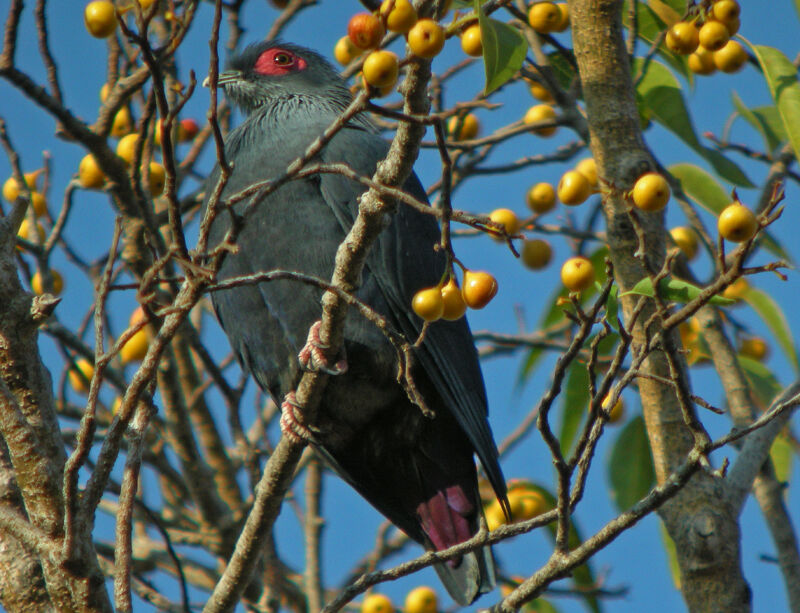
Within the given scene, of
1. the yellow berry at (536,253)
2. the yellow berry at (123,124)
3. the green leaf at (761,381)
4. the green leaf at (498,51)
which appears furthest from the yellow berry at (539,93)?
the yellow berry at (123,124)

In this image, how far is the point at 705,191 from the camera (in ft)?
12.9

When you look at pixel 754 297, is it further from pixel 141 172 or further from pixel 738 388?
pixel 141 172

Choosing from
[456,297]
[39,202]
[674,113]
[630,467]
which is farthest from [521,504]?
[39,202]

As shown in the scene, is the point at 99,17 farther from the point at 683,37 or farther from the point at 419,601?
the point at 419,601

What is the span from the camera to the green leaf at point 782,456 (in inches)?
166

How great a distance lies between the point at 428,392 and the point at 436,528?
0.57m

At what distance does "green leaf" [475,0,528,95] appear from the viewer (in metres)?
2.60

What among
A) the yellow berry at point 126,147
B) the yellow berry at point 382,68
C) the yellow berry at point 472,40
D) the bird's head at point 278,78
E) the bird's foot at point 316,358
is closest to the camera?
the yellow berry at point 382,68

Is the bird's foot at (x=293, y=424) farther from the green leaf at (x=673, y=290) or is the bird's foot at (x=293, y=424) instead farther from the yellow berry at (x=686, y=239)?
the yellow berry at (x=686, y=239)

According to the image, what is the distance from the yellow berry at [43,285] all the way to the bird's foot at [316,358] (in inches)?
42.2

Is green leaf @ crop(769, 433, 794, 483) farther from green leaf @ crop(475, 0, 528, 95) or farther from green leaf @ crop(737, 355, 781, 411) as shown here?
green leaf @ crop(475, 0, 528, 95)

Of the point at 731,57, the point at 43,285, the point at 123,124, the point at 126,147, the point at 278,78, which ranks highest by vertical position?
the point at 278,78

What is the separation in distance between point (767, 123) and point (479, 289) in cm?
222

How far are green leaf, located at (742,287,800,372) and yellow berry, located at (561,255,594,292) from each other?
6.17 feet
